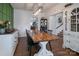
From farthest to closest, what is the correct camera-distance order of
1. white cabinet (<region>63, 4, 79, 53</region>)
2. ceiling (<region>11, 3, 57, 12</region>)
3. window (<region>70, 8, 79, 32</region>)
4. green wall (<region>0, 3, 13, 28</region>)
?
window (<region>70, 8, 79, 32</region>), white cabinet (<region>63, 4, 79, 53</region>), green wall (<region>0, 3, 13, 28</region>), ceiling (<region>11, 3, 57, 12</region>)

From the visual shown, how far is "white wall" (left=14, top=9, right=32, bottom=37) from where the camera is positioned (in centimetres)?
242

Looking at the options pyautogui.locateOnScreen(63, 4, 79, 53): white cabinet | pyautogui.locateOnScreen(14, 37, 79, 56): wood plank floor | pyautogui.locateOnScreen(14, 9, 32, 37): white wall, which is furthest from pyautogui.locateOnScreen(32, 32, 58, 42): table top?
pyautogui.locateOnScreen(14, 9, 32, 37): white wall

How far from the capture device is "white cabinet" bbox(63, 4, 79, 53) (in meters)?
2.78

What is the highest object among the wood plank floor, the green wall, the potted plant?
the green wall

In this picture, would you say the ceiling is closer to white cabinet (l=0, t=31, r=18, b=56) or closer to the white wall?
Result: the white wall

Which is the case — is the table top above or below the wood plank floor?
above

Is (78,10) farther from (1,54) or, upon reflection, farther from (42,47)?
(1,54)

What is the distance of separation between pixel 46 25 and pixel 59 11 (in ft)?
1.21

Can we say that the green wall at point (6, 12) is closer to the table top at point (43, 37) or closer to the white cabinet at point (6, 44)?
the white cabinet at point (6, 44)

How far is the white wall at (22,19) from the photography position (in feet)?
7.94

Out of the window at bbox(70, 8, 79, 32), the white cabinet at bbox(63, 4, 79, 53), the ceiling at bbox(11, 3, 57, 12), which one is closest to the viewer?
the ceiling at bbox(11, 3, 57, 12)

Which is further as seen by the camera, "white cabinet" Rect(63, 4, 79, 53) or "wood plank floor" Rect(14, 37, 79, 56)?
"white cabinet" Rect(63, 4, 79, 53)

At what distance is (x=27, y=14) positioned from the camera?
245 centimetres

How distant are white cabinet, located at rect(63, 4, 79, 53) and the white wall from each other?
80cm
